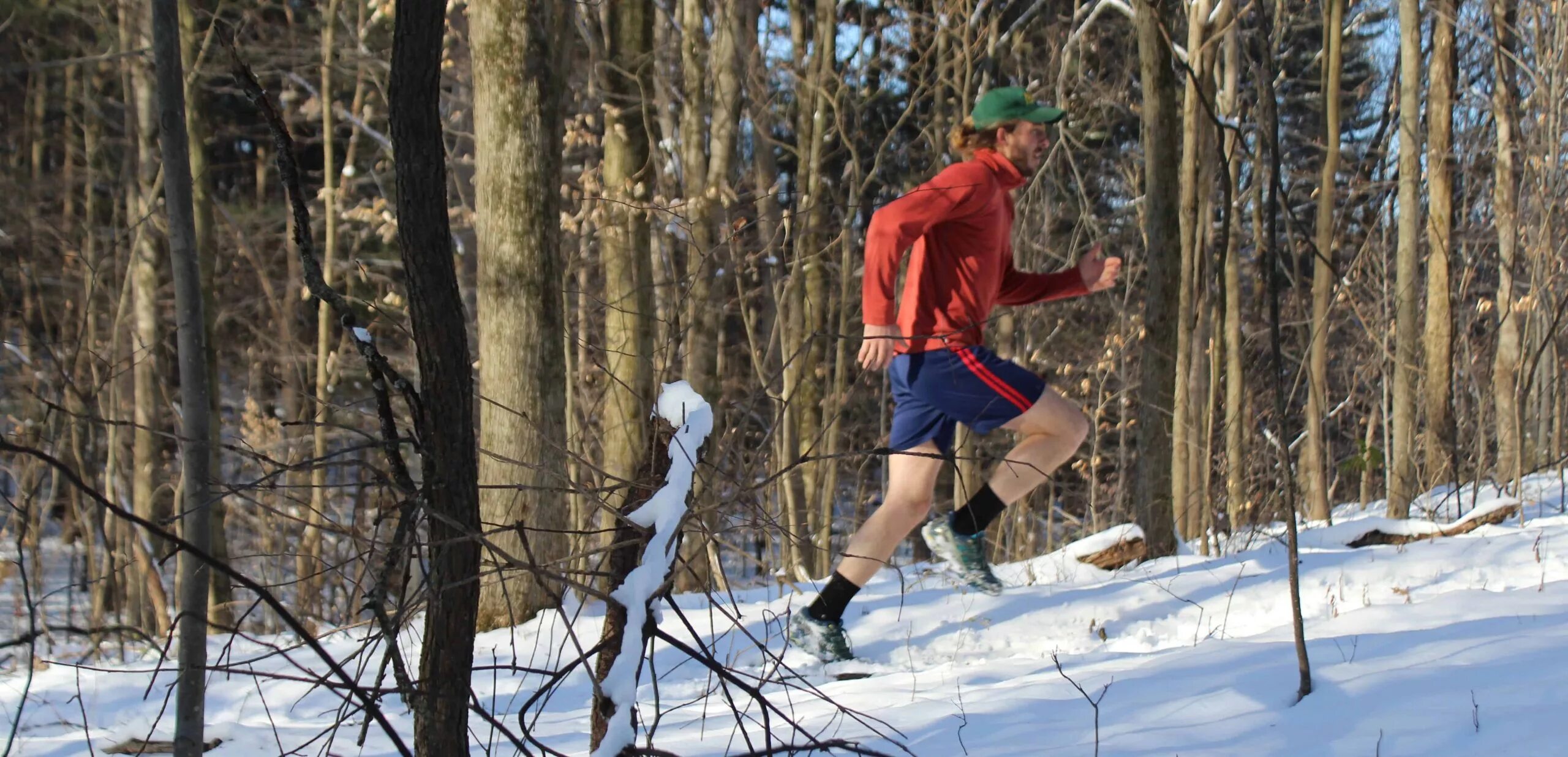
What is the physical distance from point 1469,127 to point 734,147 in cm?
842

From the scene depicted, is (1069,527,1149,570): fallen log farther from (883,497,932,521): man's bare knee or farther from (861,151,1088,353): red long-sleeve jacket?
(883,497,932,521): man's bare knee

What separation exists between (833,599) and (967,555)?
0.87m

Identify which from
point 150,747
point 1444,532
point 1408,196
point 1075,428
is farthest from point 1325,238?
point 150,747

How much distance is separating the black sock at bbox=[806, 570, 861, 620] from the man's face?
5.12 ft

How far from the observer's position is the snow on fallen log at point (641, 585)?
169 cm

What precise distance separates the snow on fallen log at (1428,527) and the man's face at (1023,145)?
2724 millimetres

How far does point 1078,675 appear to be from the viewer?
300 centimetres

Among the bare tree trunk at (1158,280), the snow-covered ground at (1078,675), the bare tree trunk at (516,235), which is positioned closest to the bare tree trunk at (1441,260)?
the snow-covered ground at (1078,675)

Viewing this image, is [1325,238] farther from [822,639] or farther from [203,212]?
[203,212]

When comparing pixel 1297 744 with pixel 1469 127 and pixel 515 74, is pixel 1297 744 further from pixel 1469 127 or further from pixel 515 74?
pixel 1469 127

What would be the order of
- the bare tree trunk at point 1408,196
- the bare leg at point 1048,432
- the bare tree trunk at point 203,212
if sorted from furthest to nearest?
the bare tree trunk at point 1408,196 < the bare tree trunk at point 203,212 < the bare leg at point 1048,432

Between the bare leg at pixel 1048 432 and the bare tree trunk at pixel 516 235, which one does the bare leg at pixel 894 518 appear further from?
the bare tree trunk at pixel 516 235

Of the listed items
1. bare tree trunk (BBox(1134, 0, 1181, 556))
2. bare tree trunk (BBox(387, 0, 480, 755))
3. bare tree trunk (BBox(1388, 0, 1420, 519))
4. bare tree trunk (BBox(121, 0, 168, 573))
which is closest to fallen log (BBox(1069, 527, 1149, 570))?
bare tree trunk (BBox(1134, 0, 1181, 556))

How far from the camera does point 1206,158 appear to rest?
9875 millimetres
